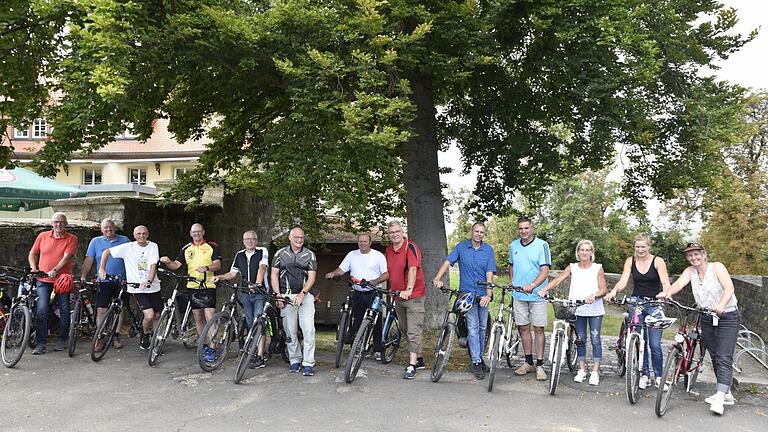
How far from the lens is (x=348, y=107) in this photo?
293 inches

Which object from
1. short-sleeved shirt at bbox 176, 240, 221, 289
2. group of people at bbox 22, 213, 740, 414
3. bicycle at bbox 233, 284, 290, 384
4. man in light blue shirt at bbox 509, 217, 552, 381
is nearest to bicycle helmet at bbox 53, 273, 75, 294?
group of people at bbox 22, 213, 740, 414

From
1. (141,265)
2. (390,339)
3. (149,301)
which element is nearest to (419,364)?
(390,339)

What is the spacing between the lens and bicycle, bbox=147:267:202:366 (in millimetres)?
8219

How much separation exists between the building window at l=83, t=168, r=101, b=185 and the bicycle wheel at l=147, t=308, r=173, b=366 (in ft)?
107

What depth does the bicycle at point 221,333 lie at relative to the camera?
7.81 metres

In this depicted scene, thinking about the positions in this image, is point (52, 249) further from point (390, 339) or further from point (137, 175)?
point (137, 175)

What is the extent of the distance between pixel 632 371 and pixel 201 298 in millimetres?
5384

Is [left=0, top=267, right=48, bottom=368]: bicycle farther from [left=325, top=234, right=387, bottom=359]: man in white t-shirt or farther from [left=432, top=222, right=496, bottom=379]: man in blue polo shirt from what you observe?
[left=432, top=222, right=496, bottom=379]: man in blue polo shirt

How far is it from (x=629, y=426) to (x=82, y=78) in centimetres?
666

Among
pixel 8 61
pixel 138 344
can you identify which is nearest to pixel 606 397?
pixel 138 344

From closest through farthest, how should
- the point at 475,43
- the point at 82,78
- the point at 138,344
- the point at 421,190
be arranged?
the point at 82,78 < the point at 475,43 < the point at 138,344 < the point at 421,190

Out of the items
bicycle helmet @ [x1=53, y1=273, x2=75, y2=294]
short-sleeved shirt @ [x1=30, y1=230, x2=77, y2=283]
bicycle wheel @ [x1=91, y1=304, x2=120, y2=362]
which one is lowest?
bicycle wheel @ [x1=91, y1=304, x2=120, y2=362]

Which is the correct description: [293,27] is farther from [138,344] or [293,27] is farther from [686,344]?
[686,344]

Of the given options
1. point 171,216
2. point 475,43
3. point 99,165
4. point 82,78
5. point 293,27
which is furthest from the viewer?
point 99,165
